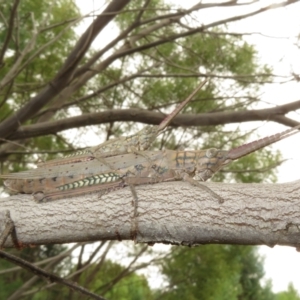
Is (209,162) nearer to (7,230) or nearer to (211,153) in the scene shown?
(211,153)

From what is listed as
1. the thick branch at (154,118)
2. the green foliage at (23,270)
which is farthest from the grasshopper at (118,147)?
the green foliage at (23,270)

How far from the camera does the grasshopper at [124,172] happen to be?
46.6 inches

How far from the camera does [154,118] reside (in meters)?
2.69

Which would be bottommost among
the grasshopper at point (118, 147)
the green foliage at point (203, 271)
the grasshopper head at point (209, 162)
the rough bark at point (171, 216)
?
the rough bark at point (171, 216)

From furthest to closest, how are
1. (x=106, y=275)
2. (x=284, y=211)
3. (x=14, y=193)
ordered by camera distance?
(x=106, y=275), (x=14, y=193), (x=284, y=211)

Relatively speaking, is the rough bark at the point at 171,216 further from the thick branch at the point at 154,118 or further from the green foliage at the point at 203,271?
the green foliage at the point at 203,271

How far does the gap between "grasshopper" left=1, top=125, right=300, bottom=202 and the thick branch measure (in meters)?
1.42

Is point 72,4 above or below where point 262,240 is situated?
above

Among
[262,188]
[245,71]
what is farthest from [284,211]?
[245,71]

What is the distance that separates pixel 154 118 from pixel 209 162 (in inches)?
59.3

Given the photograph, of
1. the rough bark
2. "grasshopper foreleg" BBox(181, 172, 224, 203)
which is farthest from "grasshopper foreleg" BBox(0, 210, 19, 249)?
"grasshopper foreleg" BBox(181, 172, 224, 203)

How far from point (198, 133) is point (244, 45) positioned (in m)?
0.65

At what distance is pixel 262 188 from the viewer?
108cm

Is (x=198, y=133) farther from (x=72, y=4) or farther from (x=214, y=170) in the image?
(x=214, y=170)
